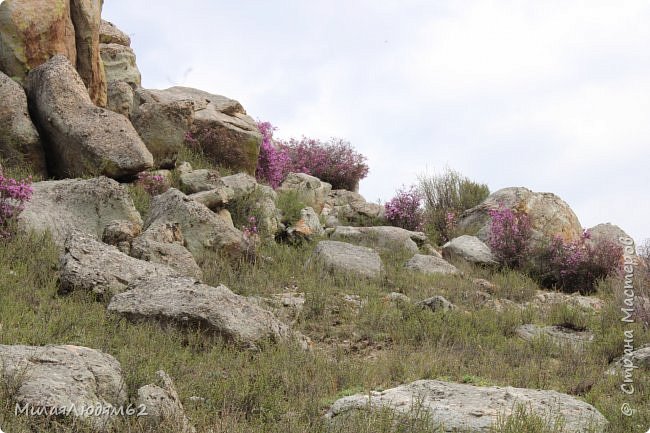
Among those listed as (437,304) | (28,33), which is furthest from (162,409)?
(28,33)

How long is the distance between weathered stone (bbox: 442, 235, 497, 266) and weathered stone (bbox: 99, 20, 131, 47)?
953cm

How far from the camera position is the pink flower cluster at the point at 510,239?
14125 mm

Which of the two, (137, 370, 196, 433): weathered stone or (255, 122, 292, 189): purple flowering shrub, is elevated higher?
(255, 122, 292, 189): purple flowering shrub

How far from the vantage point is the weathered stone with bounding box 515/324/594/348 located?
8.93m

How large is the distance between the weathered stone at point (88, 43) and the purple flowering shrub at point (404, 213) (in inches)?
287

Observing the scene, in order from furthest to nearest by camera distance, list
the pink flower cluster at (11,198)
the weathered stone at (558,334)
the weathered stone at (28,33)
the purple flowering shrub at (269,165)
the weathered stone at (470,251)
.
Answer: the purple flowering shrub at (269,165) → the weathered stone at (470,251) → the weathered stone at (28,33) → the pink flower cluster at (11,198) → the weathered stone at (558,334)

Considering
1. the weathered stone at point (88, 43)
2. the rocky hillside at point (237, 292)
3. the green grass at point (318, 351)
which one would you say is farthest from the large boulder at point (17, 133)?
the green grass at point (318, 351)

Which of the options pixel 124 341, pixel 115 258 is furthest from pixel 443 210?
pixel 124 341

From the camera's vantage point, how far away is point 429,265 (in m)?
13.0

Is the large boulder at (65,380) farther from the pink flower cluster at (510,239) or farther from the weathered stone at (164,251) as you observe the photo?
the pink flower cluster at (510,239)

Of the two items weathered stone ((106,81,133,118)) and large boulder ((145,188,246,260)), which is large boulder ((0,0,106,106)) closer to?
weathered stone ((106,81,133,118))

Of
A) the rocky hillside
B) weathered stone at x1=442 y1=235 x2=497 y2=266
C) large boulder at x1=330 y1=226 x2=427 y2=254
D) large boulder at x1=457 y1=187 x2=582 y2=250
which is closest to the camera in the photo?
the rocky hillside

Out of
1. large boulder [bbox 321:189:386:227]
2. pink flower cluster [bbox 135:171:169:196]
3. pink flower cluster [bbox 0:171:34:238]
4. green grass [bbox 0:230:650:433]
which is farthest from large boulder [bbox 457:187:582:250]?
pink flower cluster [bbox 0:171:34:238]

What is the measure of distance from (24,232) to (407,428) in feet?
22.8
